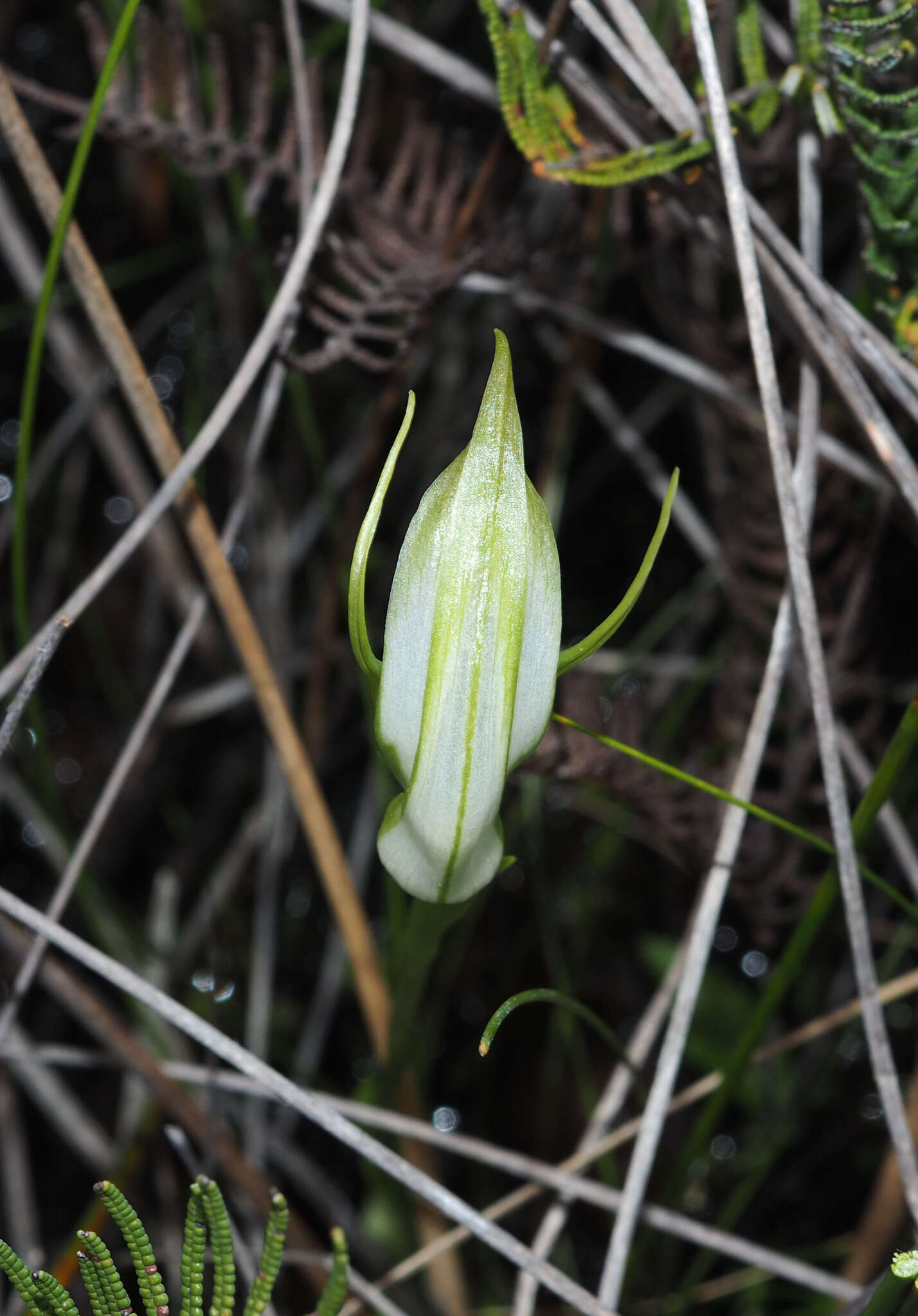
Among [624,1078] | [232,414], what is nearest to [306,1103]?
[624,1078]

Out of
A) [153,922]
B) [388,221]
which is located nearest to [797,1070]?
[153,922]

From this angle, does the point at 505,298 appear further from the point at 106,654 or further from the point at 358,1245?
the point at 358,1245

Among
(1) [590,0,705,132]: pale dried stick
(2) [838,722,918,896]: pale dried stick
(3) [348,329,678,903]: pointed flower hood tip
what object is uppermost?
(1) [590,0,705,132]: pale dried stick

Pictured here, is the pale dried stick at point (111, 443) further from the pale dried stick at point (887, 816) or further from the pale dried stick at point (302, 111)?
the pale dried stick at point (887, 816)

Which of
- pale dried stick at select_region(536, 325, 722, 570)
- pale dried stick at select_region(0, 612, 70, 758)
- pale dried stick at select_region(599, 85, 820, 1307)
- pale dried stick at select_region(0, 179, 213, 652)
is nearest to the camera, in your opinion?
pale dried stick at select_region(0, 612, 70, 758)

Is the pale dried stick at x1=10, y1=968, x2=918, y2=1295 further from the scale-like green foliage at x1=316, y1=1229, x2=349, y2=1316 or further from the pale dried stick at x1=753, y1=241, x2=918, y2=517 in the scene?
the pale dried stick at x1=753, y1=241, x2=918, y2=517

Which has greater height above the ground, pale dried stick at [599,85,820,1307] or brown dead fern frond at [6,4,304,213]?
brown dead fern frond at [6,4,304,213]

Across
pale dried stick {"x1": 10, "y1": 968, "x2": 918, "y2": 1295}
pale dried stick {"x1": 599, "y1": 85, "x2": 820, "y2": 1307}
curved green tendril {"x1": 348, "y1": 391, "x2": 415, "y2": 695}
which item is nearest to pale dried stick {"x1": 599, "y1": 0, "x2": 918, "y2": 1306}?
pale dried stick {"x1": 599, "y1": 85, "x2": 820, "y2": 1307}
